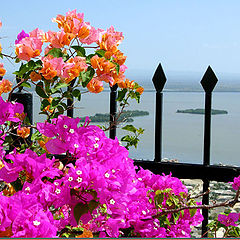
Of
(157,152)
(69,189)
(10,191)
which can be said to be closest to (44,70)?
(69,189)

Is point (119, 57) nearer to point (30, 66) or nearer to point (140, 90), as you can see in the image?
point (30, 66)

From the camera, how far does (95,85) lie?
1.59 m

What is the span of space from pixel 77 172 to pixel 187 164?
179 centimetres

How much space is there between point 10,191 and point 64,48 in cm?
69

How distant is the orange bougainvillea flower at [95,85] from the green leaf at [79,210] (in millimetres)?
524

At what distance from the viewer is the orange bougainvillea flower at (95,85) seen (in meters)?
1.58

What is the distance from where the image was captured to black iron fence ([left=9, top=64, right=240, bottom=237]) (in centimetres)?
287

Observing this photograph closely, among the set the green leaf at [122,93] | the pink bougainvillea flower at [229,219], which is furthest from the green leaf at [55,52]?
the pink bougainvillea flower at [229,219]

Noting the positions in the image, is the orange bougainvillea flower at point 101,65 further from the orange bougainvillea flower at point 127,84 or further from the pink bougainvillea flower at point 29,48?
the orange bougainvillea flower at point 127,84

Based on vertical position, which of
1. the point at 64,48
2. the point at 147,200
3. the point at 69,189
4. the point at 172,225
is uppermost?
the point at 64,48

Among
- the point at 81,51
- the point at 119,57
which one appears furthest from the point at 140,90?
the point at 81,51

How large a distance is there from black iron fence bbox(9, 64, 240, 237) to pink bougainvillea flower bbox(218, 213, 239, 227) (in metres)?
0.81

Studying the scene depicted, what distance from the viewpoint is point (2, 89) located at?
2.01 metres

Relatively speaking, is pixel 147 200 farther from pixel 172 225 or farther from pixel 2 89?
pixel 2 89
